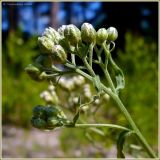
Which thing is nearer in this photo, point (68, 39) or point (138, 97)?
point (68, 39)

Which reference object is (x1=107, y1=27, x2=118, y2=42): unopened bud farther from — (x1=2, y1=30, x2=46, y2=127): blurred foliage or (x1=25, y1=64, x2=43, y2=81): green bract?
(x1=2, y1=30, x2=46, y2=127): blurred foliage

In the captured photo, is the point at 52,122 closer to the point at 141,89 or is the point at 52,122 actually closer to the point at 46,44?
the point at 46,44

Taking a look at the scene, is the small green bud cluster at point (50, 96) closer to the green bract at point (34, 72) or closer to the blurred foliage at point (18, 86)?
the green bract at point (34, 72)

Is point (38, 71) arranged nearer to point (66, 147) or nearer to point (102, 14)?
point (66, 147)

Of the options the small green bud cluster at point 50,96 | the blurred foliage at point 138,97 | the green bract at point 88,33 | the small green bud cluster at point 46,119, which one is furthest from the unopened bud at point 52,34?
the blurred foliage at point 138,97

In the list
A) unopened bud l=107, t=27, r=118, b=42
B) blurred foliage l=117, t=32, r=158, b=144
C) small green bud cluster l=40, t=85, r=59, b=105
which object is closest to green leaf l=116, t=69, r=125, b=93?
unopened bud l=107, t=27, r=118, b=42

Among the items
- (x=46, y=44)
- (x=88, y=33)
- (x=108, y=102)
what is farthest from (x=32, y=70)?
(x=108, y=102)
